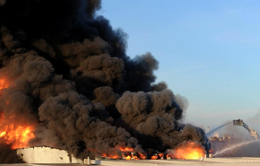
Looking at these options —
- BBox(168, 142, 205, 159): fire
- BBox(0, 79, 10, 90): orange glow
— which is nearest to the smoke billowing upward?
BBox(0, 79, 10, 90): orange glow

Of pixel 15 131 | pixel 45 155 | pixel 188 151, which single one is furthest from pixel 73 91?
pixel 188 151

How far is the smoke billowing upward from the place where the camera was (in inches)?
3056

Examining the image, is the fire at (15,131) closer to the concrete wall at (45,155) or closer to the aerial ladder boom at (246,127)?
the concrete wall at (45,155)

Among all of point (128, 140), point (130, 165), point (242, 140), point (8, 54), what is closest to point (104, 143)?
point (128, 140)

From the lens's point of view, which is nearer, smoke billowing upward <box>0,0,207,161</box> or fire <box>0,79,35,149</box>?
smoke billowing upward <box>0,0,207,161</box>

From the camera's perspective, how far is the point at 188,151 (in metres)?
79.1

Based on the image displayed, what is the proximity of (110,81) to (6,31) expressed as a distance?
1983 cm

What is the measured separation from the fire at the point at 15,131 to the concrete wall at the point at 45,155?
2.35m

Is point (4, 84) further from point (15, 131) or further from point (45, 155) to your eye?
point (45, 155)

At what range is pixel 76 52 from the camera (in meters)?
94.6

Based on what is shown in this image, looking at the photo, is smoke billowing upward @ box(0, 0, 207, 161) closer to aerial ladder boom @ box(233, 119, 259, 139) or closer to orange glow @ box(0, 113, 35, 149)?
orange glow @ box(0, 113, 35, 149)

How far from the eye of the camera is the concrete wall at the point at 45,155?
247 feet

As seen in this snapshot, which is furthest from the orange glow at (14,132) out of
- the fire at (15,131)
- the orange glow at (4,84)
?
the orange glow at (4,84)

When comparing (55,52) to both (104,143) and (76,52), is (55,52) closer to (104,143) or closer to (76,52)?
(76,52)
